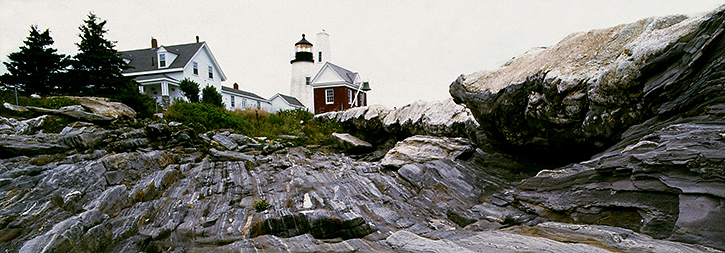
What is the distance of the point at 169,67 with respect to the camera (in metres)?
37.6

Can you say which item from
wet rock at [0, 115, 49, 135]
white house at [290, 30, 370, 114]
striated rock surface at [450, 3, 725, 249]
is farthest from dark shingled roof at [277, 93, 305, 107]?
striated rock surface at [450, 3, 725, 249]

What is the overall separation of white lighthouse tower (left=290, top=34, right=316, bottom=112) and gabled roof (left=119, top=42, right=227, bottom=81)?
37.2 ft

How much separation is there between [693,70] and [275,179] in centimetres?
1157

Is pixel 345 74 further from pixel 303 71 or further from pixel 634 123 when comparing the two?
pixel 634 123

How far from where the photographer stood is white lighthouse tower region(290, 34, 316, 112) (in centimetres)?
4978

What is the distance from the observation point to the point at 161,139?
1491 centimetres

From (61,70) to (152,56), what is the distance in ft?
47.1

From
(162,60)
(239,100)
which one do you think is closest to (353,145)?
(162,60)

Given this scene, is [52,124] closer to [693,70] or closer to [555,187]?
[555,187]

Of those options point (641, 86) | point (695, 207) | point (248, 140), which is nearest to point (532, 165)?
point (641, 86)

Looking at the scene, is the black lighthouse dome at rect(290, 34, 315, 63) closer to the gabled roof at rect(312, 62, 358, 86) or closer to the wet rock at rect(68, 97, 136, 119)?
the gabled roof at rect(312, 62, 358, 86)

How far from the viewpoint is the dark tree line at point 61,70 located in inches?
986

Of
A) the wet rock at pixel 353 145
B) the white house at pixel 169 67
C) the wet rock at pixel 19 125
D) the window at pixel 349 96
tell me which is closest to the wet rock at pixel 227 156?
the wet rock at pixel 353 145

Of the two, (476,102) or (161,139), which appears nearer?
(476,102)
